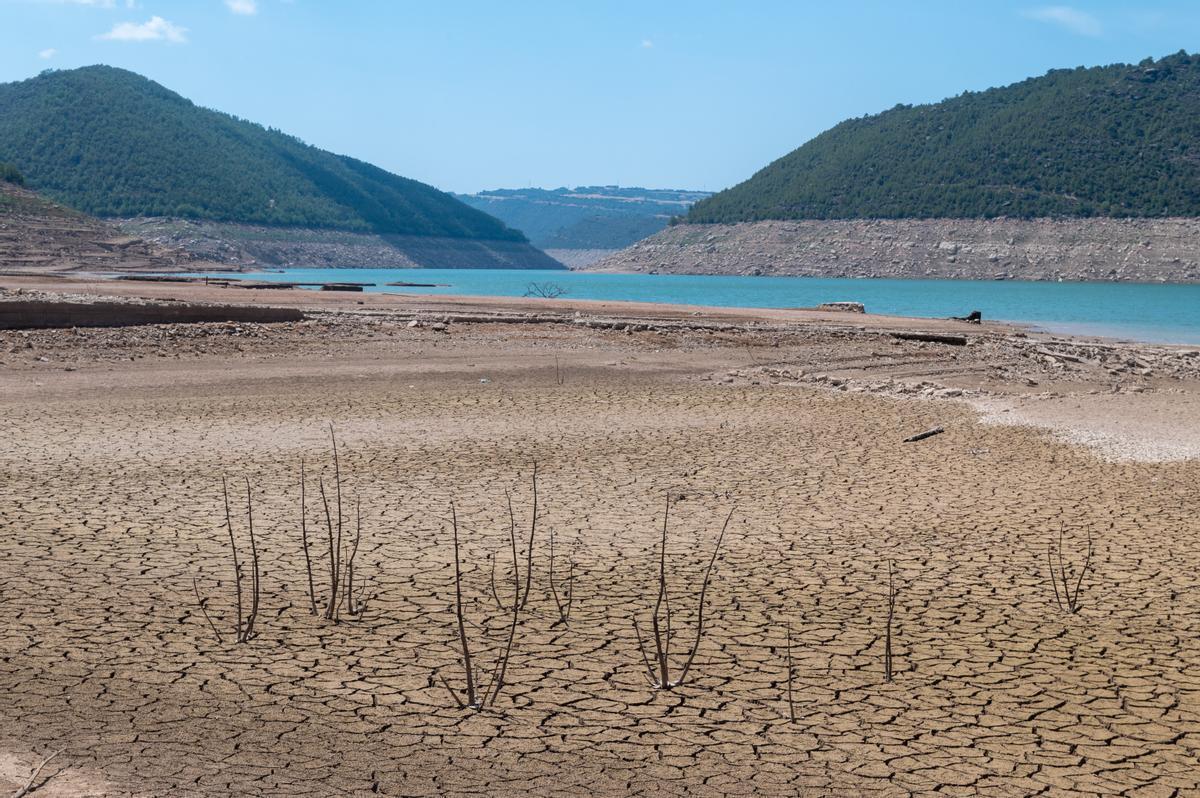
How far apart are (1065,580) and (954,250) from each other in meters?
111

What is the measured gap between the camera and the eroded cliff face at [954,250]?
10125cm

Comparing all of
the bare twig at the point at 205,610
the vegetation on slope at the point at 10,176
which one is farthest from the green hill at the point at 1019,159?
the bare twig at the point at 205,610

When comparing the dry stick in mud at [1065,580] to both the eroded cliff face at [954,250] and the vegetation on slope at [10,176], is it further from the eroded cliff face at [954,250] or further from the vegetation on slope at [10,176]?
the eroded cliff face at [954,250]

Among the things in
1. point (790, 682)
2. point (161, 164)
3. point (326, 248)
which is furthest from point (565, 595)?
point (161, 164)

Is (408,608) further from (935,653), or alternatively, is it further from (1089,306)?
(1089,306)

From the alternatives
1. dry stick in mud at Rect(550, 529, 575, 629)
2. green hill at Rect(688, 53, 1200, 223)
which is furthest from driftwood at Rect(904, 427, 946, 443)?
green hill at Rect(688, 53, 1200, 223)

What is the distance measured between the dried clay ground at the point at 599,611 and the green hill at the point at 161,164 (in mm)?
116077

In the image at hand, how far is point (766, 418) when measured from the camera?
14.4 m

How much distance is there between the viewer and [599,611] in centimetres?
638

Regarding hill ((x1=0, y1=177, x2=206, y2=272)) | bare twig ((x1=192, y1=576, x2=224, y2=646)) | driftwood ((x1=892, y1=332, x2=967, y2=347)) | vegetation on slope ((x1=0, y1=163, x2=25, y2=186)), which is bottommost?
bare twig ((x1=192, y1=576, x2=224, y2=646))

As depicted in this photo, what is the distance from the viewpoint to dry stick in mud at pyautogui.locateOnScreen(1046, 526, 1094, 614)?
6582 millimetres

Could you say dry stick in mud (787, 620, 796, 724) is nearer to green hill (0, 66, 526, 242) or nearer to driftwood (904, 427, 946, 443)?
driftwood (904, 427, 946, 443)

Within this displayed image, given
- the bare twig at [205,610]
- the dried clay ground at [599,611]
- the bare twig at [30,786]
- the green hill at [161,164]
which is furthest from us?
the green hill at [161,164]

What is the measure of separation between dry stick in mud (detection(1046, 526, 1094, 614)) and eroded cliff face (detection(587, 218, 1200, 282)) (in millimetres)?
99627
